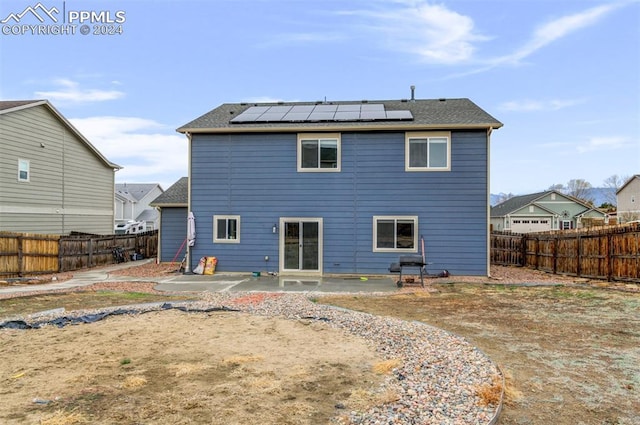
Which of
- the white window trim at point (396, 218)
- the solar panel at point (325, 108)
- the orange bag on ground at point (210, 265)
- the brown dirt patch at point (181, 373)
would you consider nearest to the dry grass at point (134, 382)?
the brown dirt patch at point (181, 373)

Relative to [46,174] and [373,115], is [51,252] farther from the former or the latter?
[373,115]

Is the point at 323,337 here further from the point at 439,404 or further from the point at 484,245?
the point at 484,245

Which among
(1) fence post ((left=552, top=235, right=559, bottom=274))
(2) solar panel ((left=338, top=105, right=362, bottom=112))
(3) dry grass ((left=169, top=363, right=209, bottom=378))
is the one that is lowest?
(3) dry grass ((left=169, top=363, right=209, bottom=378))

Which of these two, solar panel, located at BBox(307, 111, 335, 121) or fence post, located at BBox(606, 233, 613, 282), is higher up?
solar panel, located at BBox(307, 111, 335, 121)

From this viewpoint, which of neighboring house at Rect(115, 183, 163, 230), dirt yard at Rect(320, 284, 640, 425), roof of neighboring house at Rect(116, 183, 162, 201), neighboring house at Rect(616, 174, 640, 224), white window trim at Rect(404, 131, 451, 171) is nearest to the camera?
dirt yard at Rect(320, 284, 640, 425)

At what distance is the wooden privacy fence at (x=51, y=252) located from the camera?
12.5 metres

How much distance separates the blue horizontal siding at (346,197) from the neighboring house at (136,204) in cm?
2592

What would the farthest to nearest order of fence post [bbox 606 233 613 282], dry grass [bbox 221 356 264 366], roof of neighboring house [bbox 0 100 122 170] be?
roof of neighboring house [bbox 0 100 122 170] → fence post [bbox 606 233 613 282] → dry grass [bbox 221 356 264 366]

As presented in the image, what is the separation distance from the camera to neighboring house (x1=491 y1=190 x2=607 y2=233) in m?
36.9

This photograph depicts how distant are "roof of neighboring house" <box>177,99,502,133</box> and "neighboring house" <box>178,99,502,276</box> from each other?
35 millimetres

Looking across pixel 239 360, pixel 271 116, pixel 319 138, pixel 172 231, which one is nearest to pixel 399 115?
pixel 319 138

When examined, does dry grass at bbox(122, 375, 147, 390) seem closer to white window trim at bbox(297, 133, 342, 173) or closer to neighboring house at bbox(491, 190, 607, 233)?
white window trim at bbox(297, 133, 342, 173)

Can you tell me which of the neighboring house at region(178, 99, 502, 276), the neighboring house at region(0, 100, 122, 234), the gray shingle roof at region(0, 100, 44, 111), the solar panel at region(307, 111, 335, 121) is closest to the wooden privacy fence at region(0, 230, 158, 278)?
the neighboring house at region(0, 100, 122, 234)

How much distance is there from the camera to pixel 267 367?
4.33 metres
